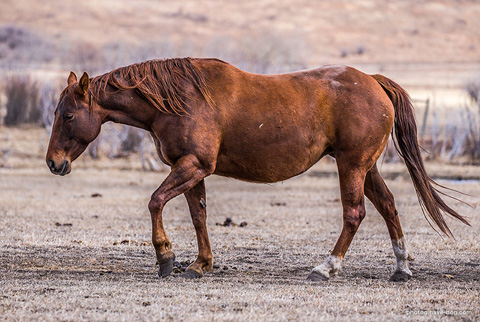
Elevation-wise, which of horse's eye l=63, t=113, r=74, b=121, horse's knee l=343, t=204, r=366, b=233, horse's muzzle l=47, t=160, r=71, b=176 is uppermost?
horse's eye l=63, t=113, r=74, b=121

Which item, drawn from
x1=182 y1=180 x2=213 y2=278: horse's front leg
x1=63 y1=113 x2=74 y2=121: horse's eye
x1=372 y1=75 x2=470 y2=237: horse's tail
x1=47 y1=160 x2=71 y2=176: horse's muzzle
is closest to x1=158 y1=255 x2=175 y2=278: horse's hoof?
x1=182 y1=180 x2=213 y2=278: horse's front leg

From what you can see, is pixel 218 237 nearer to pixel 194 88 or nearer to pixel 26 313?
pixel 194 88

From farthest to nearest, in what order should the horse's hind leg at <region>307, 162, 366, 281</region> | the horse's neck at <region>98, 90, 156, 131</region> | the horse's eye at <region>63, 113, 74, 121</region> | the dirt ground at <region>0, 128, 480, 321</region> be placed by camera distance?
the horse's hind leg at <region>307, 162, 366, 281</region>, the horse's neck at <region>98, 90, 156, 131</region>, the horse's eye at <region>63, 113, 74, 121</region>, the dirt ground at <region>0, 128, 480, 321</region>

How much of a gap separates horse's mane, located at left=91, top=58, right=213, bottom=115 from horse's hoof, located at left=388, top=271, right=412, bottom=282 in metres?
2.51

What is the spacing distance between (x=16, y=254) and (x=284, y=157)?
11.3 feet

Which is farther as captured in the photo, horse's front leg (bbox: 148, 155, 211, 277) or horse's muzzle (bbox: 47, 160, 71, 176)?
horse's muzzle (bbox: 47, 160, 71, 176)

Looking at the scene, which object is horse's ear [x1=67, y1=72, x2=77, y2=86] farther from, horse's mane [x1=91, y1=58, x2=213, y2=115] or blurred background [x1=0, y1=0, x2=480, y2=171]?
blurred background [x1=0, y1=0, x2=480, y2=171]

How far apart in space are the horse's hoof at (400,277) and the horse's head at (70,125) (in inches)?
131

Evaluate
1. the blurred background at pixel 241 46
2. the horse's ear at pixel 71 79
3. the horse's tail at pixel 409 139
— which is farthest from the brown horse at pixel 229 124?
the blurred background at pixel 241 46

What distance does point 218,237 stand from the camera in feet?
33.2

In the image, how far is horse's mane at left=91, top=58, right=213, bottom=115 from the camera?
23.2 ft

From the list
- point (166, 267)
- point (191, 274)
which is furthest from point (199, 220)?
point (166, 267)

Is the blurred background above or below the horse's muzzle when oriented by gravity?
below

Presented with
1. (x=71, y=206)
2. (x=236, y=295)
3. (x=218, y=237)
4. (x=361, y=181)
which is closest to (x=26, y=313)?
(x=236, y=295)
